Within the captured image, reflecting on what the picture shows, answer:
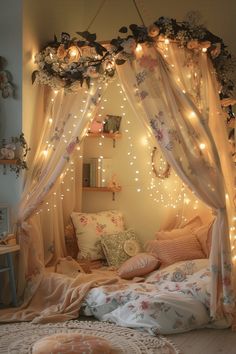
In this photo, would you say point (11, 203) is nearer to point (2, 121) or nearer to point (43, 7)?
point (2, 121)

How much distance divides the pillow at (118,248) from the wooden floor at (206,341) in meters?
1.25

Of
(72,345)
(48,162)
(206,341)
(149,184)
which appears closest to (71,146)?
(48,162)

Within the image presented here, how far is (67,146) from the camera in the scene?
402 cm

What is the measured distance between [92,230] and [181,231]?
2.83 feet

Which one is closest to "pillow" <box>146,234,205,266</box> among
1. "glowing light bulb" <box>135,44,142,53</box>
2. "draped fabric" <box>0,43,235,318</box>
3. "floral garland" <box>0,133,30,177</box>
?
"draped fabric" <box>0,43,235,318</box>

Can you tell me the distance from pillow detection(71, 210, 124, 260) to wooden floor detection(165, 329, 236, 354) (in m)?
1.44

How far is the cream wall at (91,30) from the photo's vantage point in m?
4.15

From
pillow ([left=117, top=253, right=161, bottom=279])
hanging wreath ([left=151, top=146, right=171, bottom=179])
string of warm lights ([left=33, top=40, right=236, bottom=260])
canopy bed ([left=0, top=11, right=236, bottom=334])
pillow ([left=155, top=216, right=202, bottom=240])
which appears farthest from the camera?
hanging wreath ([left=151, top=146, right=171, bottom=179])

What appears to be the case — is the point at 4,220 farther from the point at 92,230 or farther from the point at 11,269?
the point at 92,230

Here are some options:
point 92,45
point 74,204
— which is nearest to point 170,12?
point 92,45

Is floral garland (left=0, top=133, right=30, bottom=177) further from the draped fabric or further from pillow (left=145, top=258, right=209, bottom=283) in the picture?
pillow (left=145, top=258, right=209, bottom=283)

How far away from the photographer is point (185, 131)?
11.8ft

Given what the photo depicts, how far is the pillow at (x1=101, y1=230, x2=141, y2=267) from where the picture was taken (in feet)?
15.0

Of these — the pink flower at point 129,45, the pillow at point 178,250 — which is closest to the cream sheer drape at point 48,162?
the pink flower at point 129,45
